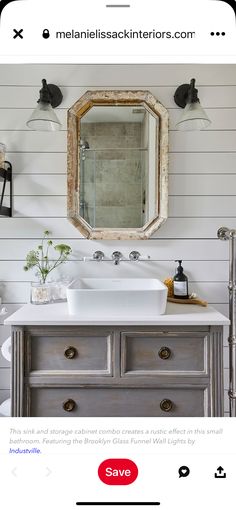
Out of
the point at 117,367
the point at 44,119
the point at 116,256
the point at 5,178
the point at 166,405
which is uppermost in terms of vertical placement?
the point at 44,119

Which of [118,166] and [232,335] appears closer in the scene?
[232,335]

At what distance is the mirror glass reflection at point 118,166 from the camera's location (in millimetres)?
1306

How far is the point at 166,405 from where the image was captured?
98 cm

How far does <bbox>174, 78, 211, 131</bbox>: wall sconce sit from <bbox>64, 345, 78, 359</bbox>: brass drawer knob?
0.94m

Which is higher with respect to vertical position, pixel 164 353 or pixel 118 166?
pixel 118 166

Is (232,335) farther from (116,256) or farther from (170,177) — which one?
(170,177)

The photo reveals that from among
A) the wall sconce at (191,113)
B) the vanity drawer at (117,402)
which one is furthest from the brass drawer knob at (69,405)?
the wall sconce at (191,113)

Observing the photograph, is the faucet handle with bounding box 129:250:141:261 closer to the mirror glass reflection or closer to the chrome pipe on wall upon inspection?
the mirror glass reflection

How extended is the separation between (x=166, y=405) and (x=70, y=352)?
1.11 feet

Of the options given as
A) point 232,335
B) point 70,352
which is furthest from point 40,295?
point 232,335
